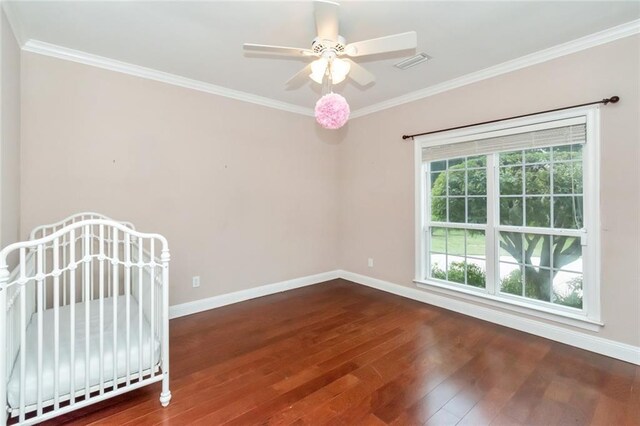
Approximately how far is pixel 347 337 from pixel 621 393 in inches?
73.5

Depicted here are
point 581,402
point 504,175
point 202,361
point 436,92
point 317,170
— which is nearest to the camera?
point 581,402

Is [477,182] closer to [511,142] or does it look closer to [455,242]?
[511,142]

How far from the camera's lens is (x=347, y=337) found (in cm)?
268

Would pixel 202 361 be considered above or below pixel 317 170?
below

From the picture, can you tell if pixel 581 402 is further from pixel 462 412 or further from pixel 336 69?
pixel 336 69

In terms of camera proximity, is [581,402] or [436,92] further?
[436,92]

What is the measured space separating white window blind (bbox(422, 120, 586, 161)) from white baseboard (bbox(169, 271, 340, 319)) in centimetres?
226

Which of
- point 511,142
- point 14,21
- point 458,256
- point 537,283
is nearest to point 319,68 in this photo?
point 511,142

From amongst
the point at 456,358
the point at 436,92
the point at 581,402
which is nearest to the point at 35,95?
the point at 436,92

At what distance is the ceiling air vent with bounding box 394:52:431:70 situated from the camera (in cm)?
267

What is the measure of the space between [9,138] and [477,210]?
4.10 metres

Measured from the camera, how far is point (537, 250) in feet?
9.18

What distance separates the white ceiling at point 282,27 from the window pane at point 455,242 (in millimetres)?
1722

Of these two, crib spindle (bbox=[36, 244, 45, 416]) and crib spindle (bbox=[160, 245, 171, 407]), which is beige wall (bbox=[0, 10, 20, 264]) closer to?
crib spindle (bbox=[36, 244, 45, 416])
